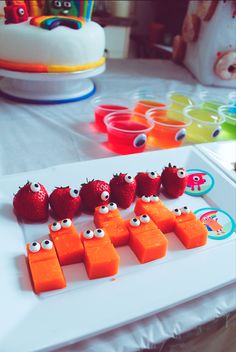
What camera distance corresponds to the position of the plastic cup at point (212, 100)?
3.07 ft

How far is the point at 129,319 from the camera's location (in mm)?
388

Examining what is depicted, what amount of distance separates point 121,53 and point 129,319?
1.78 meters

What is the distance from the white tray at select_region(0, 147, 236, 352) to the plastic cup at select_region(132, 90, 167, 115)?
0.37 m

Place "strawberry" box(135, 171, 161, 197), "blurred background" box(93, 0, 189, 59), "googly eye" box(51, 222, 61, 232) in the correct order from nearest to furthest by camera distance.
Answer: "googly eye" box(51, 222, 61, 232) < "strawberry" box(135, 171, 161, 197) < "blurred background" box(93, 0, 189, 59)

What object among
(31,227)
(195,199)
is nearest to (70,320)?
(31,227)

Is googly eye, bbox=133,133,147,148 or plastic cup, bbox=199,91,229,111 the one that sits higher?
plastic cup, bbox=199,91,229,111

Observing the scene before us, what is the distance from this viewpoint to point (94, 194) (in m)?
0.54

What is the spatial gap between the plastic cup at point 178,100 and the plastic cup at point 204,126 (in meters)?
0.04

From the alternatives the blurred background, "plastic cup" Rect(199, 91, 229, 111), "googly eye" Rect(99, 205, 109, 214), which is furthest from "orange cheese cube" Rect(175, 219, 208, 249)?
the blurred background

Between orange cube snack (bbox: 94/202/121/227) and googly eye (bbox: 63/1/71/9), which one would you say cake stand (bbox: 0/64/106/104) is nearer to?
googly eye (bbox: 63/1/71/9)

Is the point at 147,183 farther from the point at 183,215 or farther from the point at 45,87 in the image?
the point at 45,87

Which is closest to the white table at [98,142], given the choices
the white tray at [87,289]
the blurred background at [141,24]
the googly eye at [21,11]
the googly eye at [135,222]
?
the white tray at [87,289]

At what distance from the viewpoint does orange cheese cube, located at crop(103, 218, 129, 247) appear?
479mm

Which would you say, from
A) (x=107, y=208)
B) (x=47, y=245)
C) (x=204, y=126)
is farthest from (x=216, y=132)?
(x=47, y=245)
